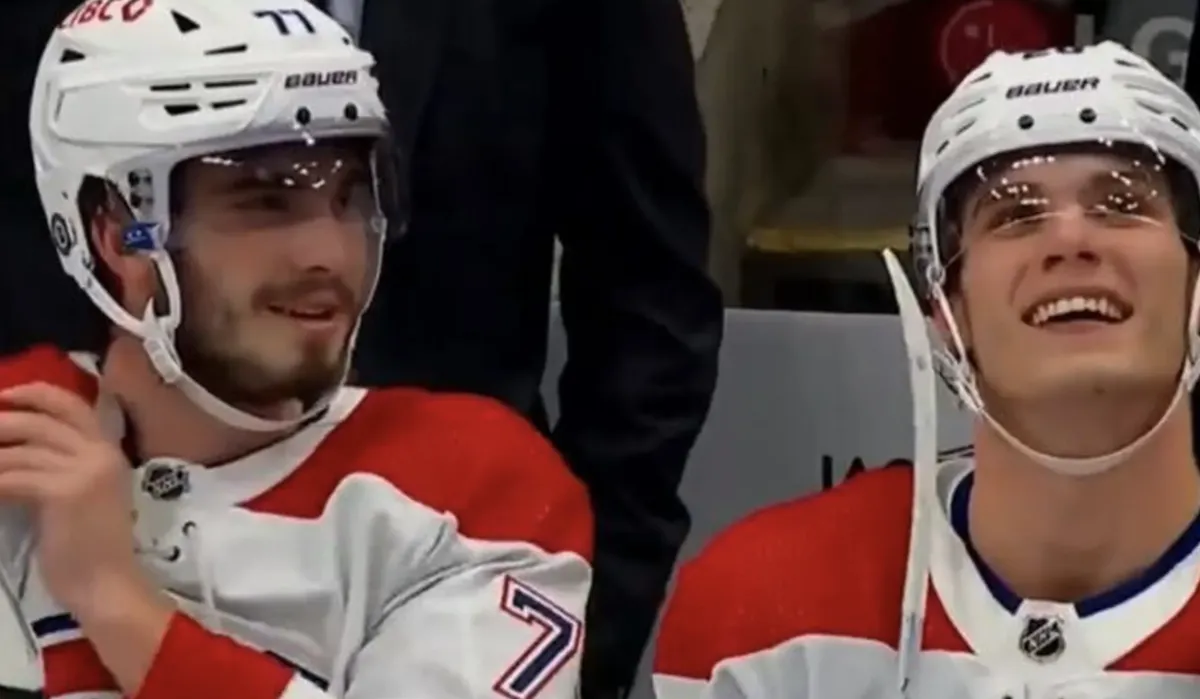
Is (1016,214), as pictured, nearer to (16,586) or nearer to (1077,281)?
(1077,281)

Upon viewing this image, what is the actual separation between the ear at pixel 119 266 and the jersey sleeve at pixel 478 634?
254 millimetres

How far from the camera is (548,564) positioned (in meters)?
1.45

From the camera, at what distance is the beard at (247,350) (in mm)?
1402

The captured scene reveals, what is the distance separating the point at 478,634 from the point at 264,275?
26 cm

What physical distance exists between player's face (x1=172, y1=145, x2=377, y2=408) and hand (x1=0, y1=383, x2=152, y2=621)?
0.08m

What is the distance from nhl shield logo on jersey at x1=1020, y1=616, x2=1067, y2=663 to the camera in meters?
1.35

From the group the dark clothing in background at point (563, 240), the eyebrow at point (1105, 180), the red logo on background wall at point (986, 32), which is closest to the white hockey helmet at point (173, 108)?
the dark clothing in background at point (563, 240)

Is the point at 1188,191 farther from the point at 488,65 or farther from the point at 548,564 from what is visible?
the point at 488,65

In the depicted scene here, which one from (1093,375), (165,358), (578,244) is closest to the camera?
(1093,375)

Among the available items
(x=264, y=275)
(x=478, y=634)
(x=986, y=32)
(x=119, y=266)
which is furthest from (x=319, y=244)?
(x=986, y=32)

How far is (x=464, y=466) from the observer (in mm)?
1466

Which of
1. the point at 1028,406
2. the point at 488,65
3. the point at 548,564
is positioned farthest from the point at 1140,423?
the point at 488,65

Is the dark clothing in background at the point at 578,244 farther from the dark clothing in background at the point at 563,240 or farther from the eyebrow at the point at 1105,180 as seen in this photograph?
the eyebrow at the point at 1105,180

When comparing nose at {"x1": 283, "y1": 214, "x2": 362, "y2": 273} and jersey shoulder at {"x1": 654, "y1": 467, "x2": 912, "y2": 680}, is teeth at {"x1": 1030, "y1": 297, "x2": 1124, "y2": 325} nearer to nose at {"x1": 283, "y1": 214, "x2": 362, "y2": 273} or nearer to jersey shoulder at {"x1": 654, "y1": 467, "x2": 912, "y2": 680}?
jersey shoulder at {"x1": 654, "y1": 467, "x2": 912, "y2": 680}
